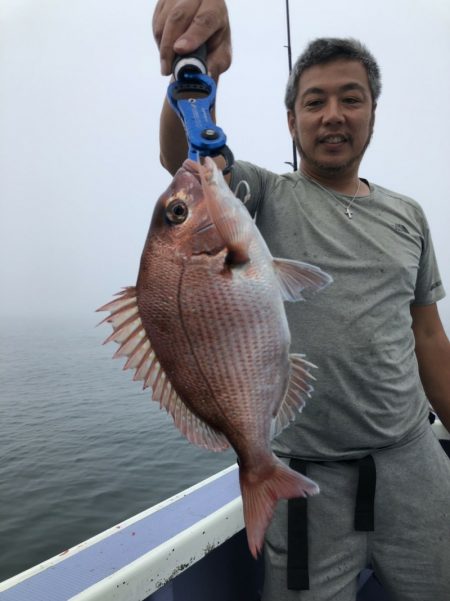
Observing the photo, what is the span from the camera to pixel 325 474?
5.41 ft

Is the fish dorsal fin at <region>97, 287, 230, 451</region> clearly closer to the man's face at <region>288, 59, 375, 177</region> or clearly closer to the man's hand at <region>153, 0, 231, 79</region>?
the man's hand at <region>153, 0, 231, 79</region>

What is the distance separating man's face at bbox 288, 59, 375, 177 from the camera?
178 centimetres

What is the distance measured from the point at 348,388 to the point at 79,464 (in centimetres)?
916

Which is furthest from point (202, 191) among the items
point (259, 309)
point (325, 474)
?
point (325, 474)

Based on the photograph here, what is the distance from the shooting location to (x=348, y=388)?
1614mm

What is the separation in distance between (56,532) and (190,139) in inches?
280

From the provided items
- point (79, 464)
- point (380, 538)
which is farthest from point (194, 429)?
point (79, 464)

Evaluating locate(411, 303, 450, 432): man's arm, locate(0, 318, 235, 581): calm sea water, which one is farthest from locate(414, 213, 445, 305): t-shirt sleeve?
locate(0, 318, 235, 581): calm sea water

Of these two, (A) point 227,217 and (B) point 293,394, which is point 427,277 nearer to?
(B) point 293,394

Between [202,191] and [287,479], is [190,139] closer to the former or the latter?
[202,191]

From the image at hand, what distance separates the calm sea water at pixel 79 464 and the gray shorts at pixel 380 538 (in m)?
1.64

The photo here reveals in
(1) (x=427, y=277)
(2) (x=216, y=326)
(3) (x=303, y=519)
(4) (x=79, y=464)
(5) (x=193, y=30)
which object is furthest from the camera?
(4) (x=79, y=464)

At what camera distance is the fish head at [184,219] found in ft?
3.67

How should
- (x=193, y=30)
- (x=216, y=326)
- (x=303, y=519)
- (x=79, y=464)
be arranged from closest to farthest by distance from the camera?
(x=216, y=326) < (x=193, y=30) < (x=303, y=519) < (x=79, y=464)
